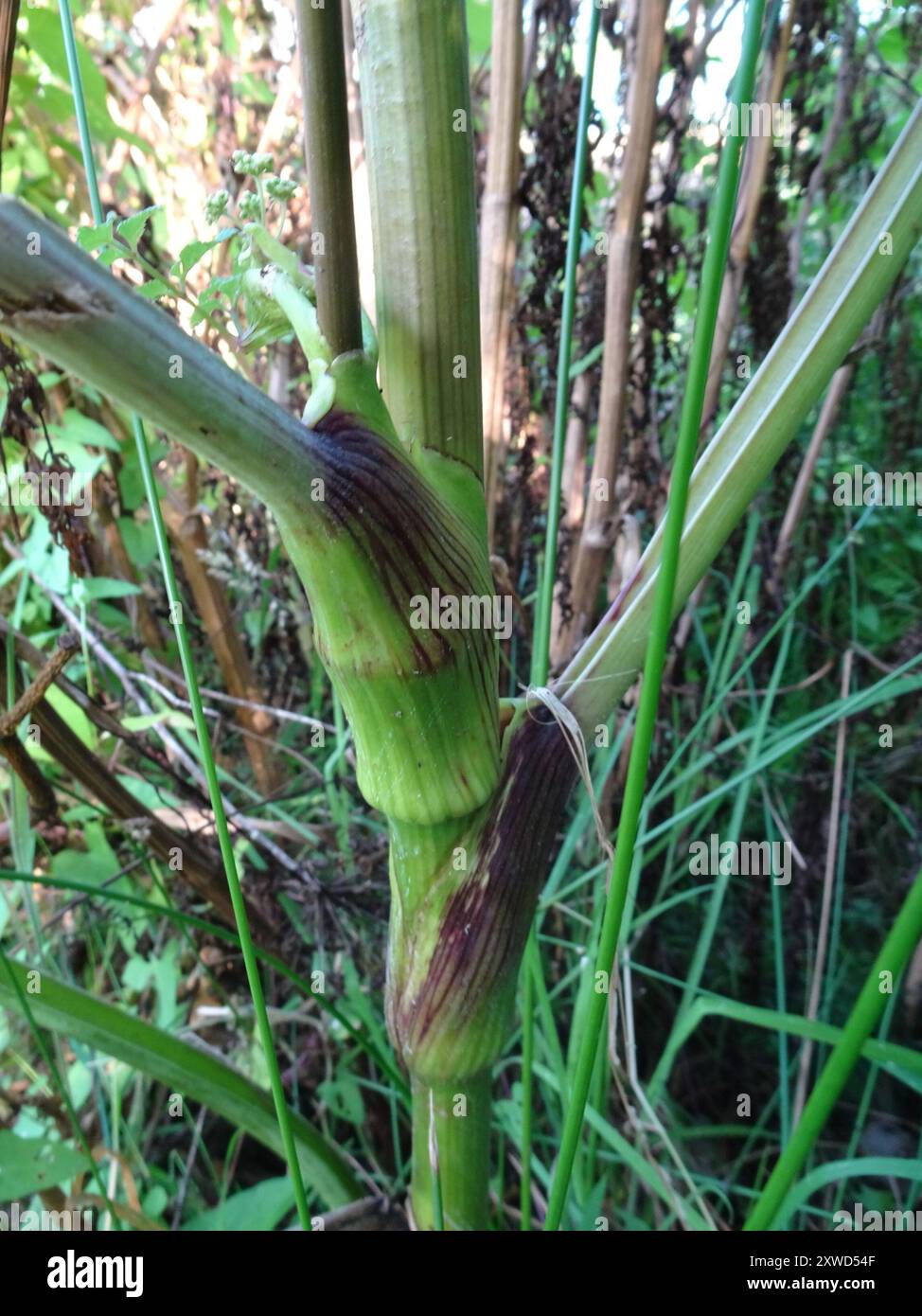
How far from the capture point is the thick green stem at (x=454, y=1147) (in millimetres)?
433

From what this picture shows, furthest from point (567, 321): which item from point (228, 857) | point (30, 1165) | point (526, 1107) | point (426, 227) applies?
point (30, 1165)

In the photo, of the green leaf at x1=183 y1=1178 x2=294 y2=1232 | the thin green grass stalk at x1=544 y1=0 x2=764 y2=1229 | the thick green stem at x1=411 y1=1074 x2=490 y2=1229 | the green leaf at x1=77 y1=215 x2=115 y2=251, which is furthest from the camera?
the green leaf at x1=183 y1=1178 x2=294 y2=1232

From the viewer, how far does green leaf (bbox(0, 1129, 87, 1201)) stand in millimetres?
521

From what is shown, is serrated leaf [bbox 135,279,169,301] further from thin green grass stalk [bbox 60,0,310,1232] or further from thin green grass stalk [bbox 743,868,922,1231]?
thin green grass stalk [bbox 743,868,922,1231]

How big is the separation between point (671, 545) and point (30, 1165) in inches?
21.4

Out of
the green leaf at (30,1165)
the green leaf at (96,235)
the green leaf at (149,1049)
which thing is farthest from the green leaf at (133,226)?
the green leaf at (30,1165)

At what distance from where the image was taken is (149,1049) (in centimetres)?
45

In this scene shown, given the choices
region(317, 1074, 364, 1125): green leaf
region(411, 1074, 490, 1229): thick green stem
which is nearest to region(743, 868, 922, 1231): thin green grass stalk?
region(411, 1074, 490, 1229): thick green stem

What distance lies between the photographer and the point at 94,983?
2.85 ft

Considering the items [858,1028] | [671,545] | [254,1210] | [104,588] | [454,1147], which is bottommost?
[254,1210]

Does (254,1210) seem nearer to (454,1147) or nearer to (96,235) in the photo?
(454,1147)

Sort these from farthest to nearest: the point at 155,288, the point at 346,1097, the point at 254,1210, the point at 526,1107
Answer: the point at 346,1097, the point at 254,1210, the point at 526,1107, the point at 155,288

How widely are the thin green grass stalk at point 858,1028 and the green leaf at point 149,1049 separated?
0.30m

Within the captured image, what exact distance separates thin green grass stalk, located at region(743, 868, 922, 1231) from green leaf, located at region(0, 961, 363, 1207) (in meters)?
0.30
